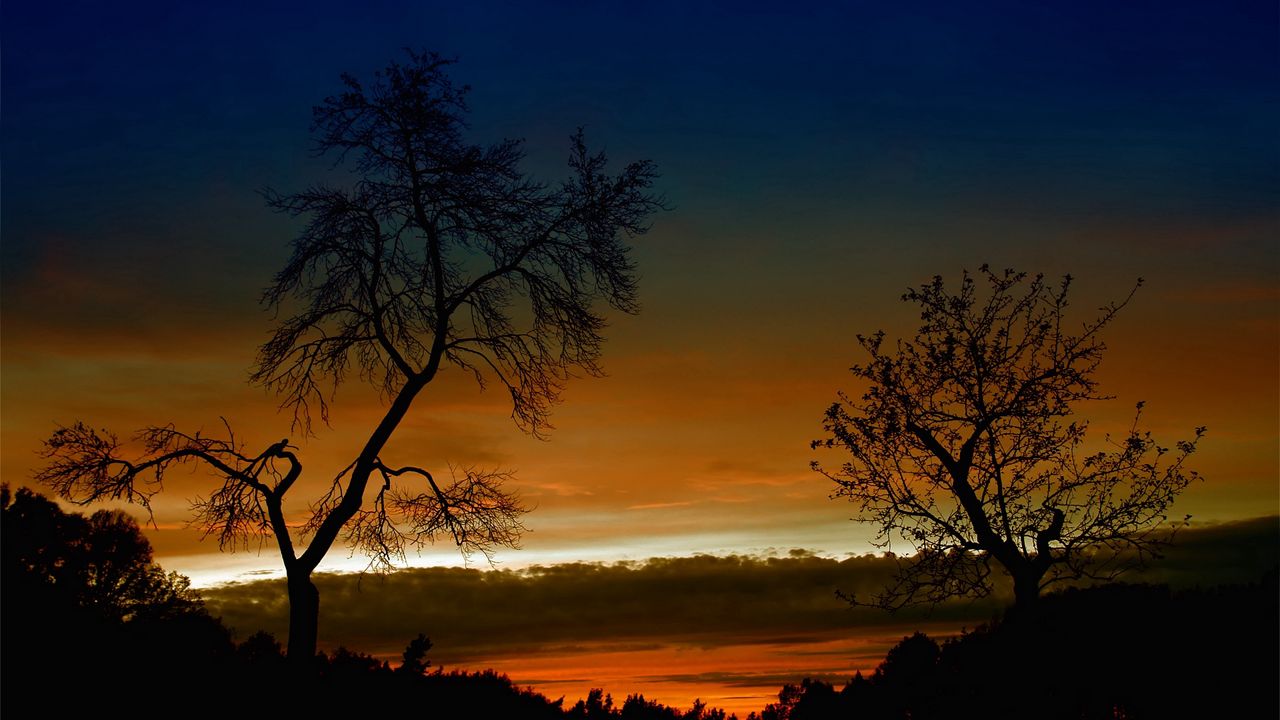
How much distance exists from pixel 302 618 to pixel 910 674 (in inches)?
447

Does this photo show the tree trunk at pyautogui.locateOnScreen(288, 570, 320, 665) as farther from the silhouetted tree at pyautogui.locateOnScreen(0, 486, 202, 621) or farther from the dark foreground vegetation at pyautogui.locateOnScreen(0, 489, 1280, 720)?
the silhouetted tree at pyautogui.locateOnScreen(0, 486, 202, 621)

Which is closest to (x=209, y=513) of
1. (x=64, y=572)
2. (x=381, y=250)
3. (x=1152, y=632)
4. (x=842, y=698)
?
(x=381, y=250)

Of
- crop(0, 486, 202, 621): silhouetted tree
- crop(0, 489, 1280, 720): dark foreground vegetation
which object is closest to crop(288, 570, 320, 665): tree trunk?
crop(0, 489, 1280, 720): dark foreground vegetation

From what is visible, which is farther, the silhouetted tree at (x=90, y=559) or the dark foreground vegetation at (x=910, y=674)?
the silhouetted tree at (x=90, y=559)

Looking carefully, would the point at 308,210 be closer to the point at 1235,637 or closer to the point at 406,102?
the point at 406,102

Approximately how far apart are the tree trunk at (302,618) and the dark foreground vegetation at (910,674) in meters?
0.25

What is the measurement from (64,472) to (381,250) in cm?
690

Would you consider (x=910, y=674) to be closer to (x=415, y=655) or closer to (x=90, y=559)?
(x=415, y=655)

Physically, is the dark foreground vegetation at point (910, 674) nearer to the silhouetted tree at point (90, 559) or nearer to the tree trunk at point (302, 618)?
the tree trunk at point (302, 618)

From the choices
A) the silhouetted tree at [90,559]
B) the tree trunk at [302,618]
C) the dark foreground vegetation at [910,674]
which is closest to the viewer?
the dark foreground vegetation at [910,674]

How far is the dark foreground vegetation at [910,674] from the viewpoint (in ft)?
51.5

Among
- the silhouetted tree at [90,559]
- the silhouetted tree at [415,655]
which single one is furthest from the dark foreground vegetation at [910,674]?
the silhouetted tree at [90,559]

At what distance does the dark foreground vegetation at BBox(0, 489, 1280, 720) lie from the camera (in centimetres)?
1570

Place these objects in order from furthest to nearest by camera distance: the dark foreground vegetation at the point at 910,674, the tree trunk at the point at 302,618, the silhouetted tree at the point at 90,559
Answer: the silhouetted tree at the point at 90,559, the tree trunk at the point at 302,618, the dark foreground vegetation at the point at 910,674
